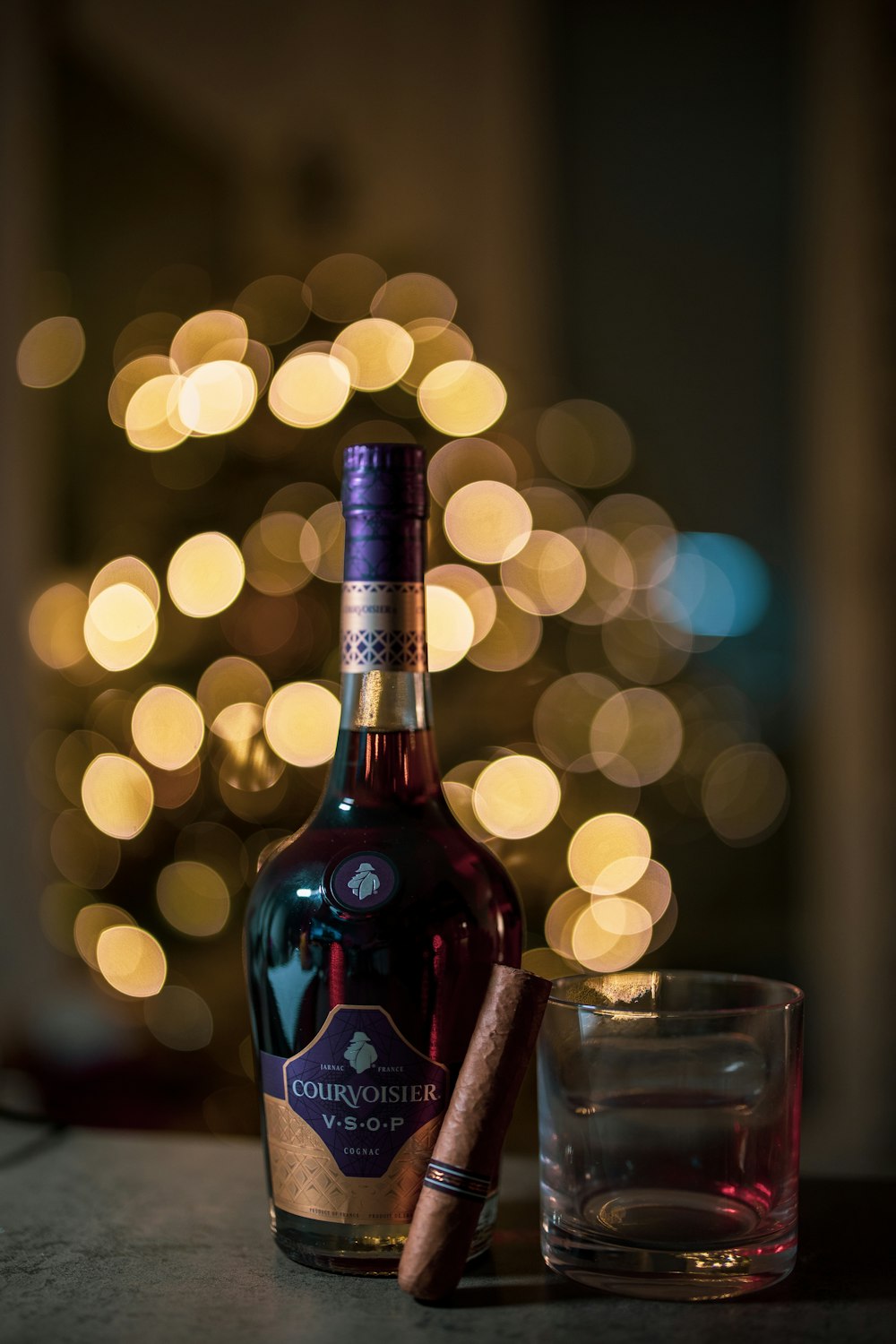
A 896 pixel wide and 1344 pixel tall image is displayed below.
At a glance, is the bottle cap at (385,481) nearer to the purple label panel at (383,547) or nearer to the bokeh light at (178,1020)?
the purple label panel at (383,547)

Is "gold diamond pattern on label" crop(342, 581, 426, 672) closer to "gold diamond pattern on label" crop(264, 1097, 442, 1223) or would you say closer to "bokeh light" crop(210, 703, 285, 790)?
"gold diamond pattern on label" crop(264, 1097, 442, 1223)

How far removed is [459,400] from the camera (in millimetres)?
1644

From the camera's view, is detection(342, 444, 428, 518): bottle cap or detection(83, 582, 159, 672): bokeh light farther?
detection(83, 582, 159, 672): bokeh light

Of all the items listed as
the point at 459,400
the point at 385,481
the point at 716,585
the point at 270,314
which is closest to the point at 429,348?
the point at 459,400

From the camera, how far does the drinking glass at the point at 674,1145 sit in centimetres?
54

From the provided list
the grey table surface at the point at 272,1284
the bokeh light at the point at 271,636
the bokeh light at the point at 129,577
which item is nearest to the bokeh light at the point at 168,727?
the bokeh light at the point at 271,636

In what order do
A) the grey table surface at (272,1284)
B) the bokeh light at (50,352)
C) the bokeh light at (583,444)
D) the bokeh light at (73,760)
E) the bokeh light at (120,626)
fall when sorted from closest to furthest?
1. the grey table surface at (272,1284)
2. the bokeh light at (120,626)
3. the bokeh light at (73,760)
4. the bokeh light at (583,444)
5. the bokeh light at (50,352)

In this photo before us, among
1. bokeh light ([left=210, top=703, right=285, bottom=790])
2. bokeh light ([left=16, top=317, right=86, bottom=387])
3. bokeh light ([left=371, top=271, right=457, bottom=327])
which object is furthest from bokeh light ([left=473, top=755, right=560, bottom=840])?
bokeh light ([left=16, top=317, right=86, bottom=387])

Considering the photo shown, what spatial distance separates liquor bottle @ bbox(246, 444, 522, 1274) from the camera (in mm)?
557

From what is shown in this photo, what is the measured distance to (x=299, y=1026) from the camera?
0.57 metres

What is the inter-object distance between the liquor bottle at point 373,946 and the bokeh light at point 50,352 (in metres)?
1.89

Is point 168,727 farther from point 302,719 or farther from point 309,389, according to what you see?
point 309,389

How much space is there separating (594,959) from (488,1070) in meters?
1.37

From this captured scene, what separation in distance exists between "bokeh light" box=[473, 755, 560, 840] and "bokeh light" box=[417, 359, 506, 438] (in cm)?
40
